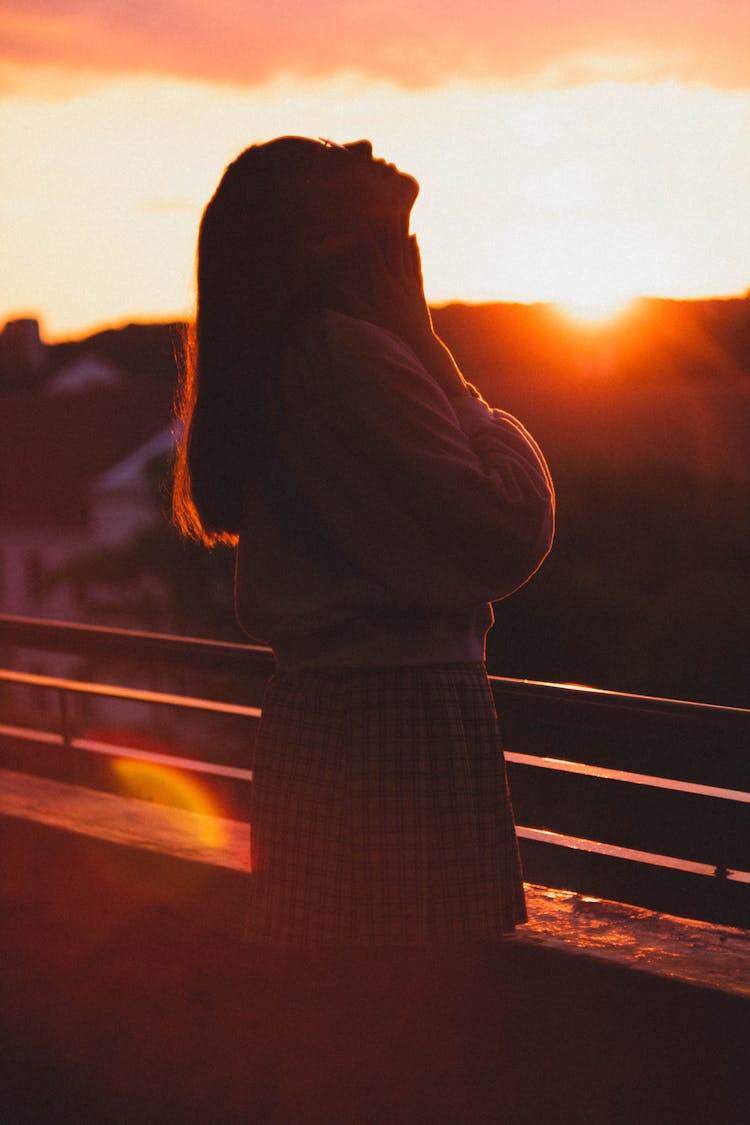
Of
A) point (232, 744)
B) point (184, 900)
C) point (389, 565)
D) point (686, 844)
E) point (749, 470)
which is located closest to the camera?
point (389, 565)

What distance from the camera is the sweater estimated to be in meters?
1.70

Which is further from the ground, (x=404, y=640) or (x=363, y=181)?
(x=363, y=181)

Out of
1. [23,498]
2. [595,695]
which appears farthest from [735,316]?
[595,695]

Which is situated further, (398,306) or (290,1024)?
(290,1024)

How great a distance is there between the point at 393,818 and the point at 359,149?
3.00 feet

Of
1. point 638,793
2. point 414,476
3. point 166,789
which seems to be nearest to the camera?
point 414,476

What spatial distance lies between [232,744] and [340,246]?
26.1 m

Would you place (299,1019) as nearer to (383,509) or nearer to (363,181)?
(383,509)

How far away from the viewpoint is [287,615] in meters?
1.87

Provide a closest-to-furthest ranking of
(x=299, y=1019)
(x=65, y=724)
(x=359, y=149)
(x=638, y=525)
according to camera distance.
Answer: (x=359, y=149), (x=299, y=1019), (x=65, y=724), (x=638, y=525)

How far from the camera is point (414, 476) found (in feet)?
5.56

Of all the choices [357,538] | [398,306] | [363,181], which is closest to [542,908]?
[357,538]

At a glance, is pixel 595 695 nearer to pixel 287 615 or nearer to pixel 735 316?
pixel 287 615

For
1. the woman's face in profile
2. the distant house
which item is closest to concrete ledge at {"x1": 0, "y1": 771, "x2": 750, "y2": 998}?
the woman's face in profile
